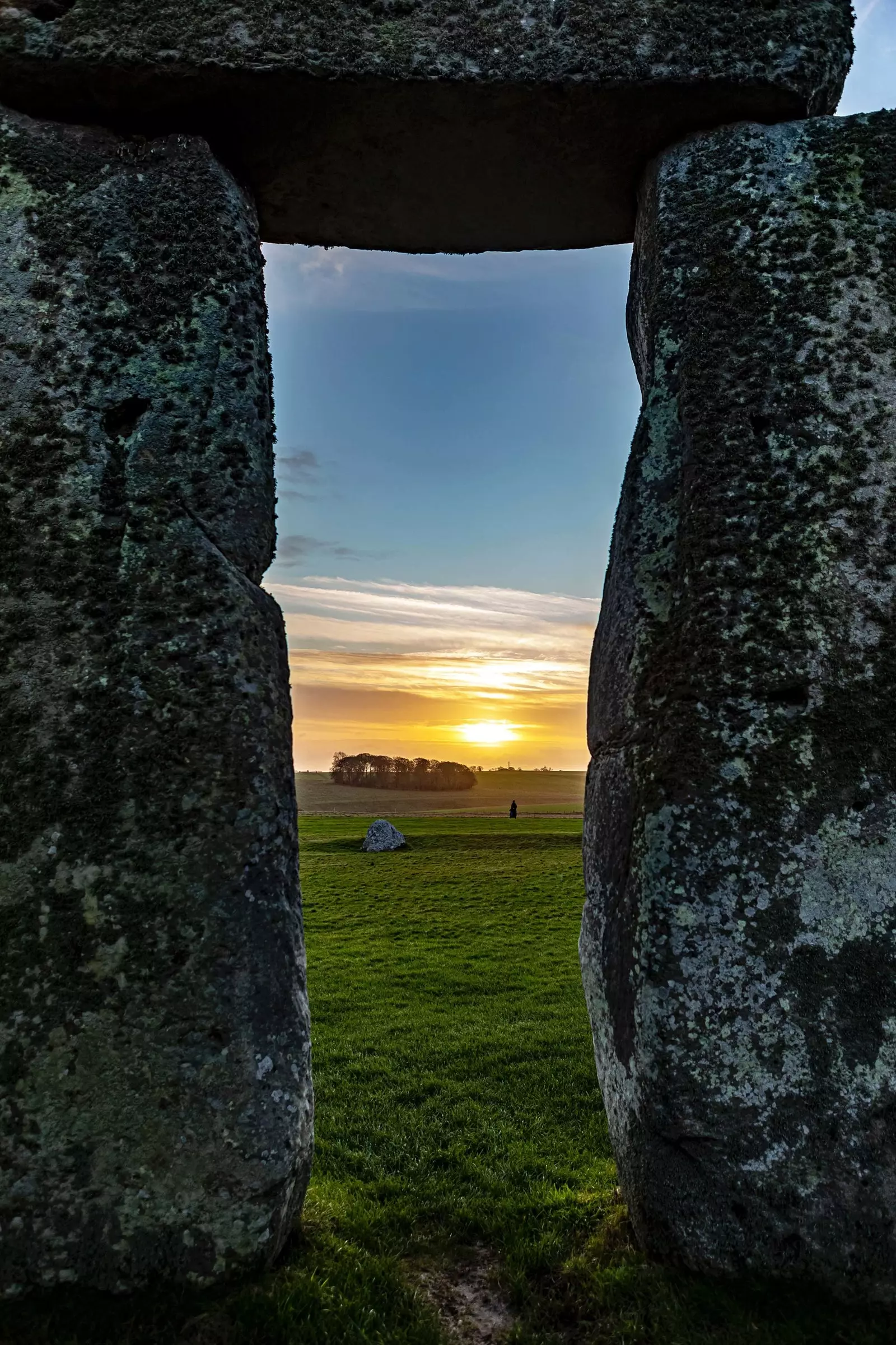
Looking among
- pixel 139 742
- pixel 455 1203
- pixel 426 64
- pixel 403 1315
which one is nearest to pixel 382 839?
pixel 455 1203

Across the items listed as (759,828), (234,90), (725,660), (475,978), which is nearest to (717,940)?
(759,828)

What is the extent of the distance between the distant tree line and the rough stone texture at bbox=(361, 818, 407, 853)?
137ft

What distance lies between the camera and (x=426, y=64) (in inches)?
147

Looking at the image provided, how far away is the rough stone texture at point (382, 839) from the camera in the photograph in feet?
94.2

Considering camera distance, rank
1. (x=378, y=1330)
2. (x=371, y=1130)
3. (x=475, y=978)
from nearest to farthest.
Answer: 1. (x=378, y=1330)
2. (x=371, y=1130)
3. (x=475, y=978)

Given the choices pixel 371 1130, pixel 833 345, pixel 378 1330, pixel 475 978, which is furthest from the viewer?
pixel 475 978

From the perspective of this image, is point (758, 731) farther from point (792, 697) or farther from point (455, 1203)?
point (455, 1203)

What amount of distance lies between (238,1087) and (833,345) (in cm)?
399

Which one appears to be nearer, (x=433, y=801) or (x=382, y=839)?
(x=382, y=839)

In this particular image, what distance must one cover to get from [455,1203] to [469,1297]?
3.03 ft

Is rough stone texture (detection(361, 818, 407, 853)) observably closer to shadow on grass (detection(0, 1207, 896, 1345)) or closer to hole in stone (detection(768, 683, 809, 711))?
shadow on grass (detection(0, 1207, 896, 1345))

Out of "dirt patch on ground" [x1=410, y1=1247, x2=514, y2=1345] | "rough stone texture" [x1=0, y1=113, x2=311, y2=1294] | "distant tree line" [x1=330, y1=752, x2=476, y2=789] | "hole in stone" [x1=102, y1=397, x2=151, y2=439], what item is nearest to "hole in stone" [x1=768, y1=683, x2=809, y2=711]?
"rough stone texture" [x1=0, y1=113, x2=311, y2=1294]

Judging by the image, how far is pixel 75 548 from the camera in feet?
11.4

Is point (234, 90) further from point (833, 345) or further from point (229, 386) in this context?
Result: point (833, 345)
